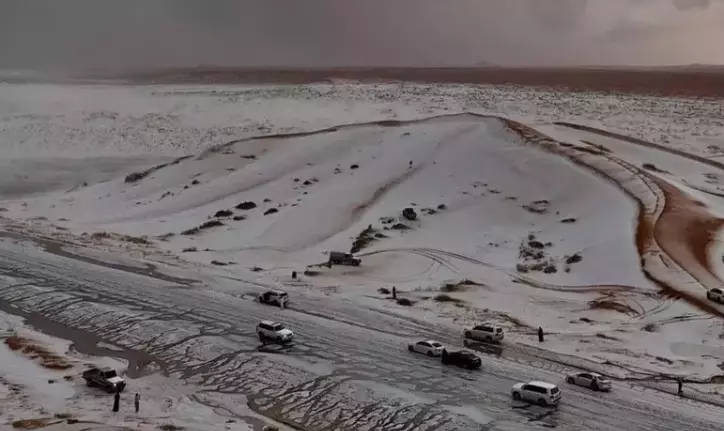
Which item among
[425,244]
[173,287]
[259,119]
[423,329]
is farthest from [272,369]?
[259,119]

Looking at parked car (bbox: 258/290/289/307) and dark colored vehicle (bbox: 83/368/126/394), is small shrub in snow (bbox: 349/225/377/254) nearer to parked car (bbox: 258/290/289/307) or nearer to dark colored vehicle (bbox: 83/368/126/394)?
parked car (bbox: 258/290/289/307)

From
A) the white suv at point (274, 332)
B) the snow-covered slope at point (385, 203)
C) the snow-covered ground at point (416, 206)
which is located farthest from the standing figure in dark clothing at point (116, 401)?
the snow-covered slope at point (385, 203)

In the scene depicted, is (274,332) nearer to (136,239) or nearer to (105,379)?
(105,379)

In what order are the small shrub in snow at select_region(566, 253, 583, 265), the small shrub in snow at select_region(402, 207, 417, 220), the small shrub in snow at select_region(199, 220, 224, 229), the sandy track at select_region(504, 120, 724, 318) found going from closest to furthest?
the sandy track at select_region(504, 120, 724, 318), the small shrub in snow at select_region(566, 253, 583, 265), the small shrub in snow at select_region(402, 207, 417, 220), the small shrub in snow at select_region(199, 220, 224, 229)

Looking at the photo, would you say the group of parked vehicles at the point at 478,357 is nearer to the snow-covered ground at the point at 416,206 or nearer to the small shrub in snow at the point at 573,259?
the snow-covered ground at the point at 416,206

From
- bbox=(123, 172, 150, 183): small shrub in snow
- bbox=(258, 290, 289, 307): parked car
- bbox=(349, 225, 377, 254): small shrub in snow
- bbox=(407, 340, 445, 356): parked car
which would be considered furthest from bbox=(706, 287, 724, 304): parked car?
bbox=(123, 172, 150, 183): small shrub in snow

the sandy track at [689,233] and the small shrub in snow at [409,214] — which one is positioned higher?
the sandy track at [689,233]

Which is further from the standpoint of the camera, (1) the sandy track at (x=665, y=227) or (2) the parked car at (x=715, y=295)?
(1) the sandy track at (x=665, y=227)

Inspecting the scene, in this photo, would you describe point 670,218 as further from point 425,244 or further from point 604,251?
point 425,244
